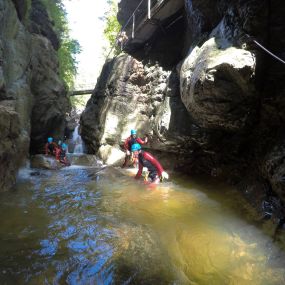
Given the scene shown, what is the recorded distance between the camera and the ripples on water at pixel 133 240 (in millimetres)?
3756

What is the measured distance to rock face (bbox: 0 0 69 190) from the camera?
8.26 meters

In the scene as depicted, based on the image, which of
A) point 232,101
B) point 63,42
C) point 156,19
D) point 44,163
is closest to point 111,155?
point 44,163

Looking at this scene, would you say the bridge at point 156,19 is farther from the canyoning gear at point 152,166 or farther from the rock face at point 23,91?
the canyoning gear at point 152,166

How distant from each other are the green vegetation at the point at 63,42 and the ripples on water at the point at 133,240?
17.0 metres

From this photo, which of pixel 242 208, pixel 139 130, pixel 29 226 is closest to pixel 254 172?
pixel 242 208

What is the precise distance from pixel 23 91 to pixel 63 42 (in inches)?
602

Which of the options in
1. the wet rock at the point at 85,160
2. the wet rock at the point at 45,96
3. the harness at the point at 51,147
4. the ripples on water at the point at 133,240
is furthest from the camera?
the wet rock at the point at 45,96

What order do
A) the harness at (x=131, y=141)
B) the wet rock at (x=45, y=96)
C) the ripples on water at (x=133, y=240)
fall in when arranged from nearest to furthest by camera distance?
1. the ripples on water at (x=133, y=240)
2. the harness at (x=131, y=141)
3. the wet rock at (x=45, y=96)

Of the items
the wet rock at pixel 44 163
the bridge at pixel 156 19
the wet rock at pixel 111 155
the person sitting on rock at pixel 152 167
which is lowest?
the wet rock at pixel 44 163

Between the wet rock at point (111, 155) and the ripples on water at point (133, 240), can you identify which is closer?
the ripples on water at point (133, 240)

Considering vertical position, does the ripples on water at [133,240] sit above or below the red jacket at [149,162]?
below

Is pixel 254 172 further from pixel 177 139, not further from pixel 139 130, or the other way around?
pixel 139 130

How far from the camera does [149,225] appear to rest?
538cm

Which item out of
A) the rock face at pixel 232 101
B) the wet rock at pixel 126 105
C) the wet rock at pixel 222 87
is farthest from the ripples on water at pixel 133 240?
the wet rock at pixel 126 105
